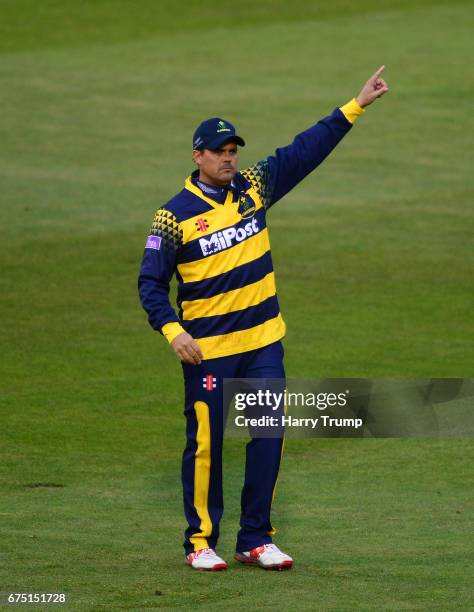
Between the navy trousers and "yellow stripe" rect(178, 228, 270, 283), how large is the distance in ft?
1.39

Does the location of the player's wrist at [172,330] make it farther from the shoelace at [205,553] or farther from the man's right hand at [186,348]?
the shoelace at [205,553]

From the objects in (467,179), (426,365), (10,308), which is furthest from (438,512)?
(467,179)

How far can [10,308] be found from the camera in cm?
1451

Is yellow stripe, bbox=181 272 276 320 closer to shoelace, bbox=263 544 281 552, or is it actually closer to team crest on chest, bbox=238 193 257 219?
team crest on chest, bbox=238 193 257 219

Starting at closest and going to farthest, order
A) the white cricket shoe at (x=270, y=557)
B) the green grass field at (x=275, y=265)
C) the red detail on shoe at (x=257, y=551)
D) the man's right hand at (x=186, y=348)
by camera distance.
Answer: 1. the man's right hand at (x=186, y=348)
2. the white cricket shoe at (x=270, y=557)
3. the red detail on shoe at (x=257, y=551)
4. the green grass field at (x=275, y=265)

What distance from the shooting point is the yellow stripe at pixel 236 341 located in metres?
7.53

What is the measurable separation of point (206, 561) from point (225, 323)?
1162mm

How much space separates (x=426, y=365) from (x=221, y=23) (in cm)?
1892

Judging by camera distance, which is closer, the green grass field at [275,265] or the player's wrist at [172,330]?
the player's wrist at [172,330]

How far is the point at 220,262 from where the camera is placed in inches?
297

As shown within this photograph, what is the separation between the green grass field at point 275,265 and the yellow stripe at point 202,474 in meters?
0.24

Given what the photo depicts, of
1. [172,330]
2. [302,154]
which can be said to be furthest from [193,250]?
[302,154]

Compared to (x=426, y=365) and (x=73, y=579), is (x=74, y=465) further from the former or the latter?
(x=426, y=365)

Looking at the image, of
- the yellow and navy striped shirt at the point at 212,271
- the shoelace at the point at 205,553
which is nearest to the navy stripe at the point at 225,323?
the yellow and navy striped shirt at the point at 212,271
